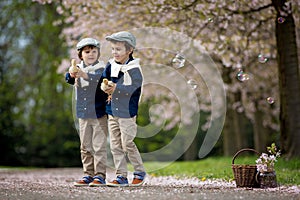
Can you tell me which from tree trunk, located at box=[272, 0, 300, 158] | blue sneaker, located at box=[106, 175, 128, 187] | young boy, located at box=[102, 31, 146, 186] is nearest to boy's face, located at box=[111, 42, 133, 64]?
young boy, located at box=[102, 31, 146, 186]

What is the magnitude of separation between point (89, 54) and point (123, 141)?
1188 millimetres

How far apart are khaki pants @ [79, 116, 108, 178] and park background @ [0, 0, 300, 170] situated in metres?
3.17

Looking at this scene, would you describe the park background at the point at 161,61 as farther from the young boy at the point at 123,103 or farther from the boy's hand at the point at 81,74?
the boy's hand at the point at 81,74

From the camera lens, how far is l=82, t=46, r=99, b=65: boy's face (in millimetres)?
6027

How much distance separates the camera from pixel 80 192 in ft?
16.6

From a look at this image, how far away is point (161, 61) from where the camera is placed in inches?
477

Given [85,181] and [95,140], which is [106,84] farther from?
[85,181]

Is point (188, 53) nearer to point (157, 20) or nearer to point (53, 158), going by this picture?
point (157, 20)

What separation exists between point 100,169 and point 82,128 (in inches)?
21.9

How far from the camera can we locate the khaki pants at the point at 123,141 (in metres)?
5.69

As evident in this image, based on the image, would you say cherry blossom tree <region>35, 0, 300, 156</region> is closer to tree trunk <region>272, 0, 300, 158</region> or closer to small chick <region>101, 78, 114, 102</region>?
tree trunk <region>272, 0, 300, 158</region>

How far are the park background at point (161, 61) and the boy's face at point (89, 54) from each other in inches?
117

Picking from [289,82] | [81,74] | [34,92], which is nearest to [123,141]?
[81,74]

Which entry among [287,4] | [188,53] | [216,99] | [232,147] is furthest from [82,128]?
[216,99]
